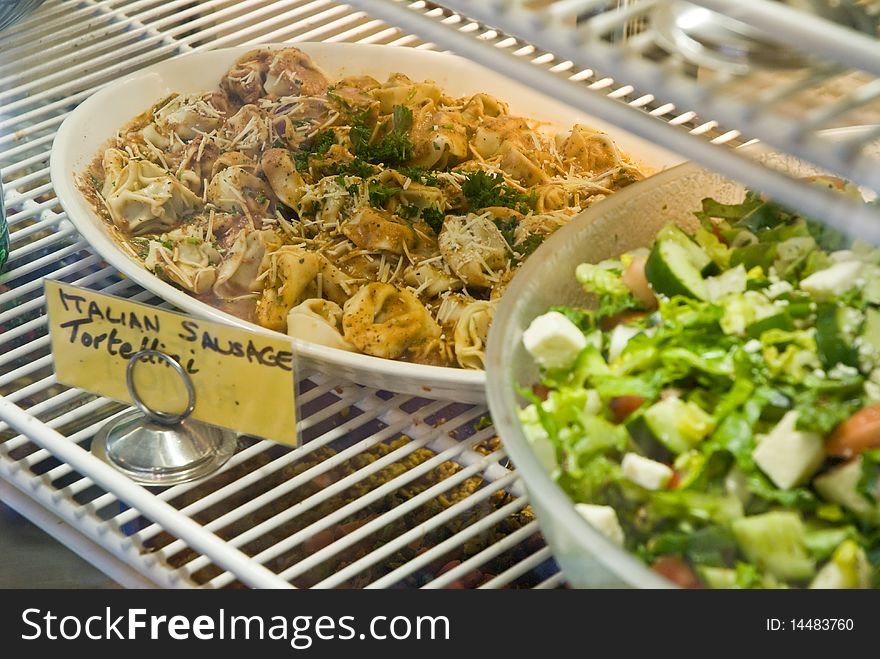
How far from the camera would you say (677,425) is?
29.6 inches

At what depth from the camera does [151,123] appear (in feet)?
4.76

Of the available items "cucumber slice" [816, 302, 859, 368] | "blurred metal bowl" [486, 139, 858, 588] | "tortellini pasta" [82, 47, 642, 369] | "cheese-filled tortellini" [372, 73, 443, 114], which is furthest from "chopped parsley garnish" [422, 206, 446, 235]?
"cucumber slice" [816, 302, 859, 368]

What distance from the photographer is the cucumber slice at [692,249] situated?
92 cm

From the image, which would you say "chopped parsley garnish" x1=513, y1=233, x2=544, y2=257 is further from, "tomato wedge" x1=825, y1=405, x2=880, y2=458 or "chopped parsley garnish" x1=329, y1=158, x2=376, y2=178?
"tomato wedge" x1=825, y1=405, x2=880, y2=458

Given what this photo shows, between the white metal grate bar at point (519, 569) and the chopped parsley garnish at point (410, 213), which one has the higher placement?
the chopped parsley garnish at point (410, 213)

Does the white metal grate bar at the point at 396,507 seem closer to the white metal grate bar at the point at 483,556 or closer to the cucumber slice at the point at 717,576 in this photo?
the white metal grate bar at the point at 483,556

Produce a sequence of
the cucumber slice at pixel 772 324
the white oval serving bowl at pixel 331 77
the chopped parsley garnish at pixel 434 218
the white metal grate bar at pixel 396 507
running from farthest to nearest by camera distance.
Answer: the chopped parsley garnish at pixel 434 218
the white oval serving bowl at pixel 331 77
the white metal grate bar at pixel 396 507
the cucumber slice at pixel 772 324

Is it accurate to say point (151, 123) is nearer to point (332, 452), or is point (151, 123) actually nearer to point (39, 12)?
point (39, 12)

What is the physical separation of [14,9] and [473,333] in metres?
0.79

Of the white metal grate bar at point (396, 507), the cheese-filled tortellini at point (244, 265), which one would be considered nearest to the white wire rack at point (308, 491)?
the white metal grate bar at point (396, 507)

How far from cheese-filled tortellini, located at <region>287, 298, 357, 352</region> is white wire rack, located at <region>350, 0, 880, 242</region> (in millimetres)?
401

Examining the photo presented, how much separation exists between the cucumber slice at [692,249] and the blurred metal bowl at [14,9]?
0.93 m

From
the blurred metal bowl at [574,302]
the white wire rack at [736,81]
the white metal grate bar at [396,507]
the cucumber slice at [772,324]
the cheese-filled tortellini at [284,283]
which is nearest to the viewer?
the white wire rack at [736,81]

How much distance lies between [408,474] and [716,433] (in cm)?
34
